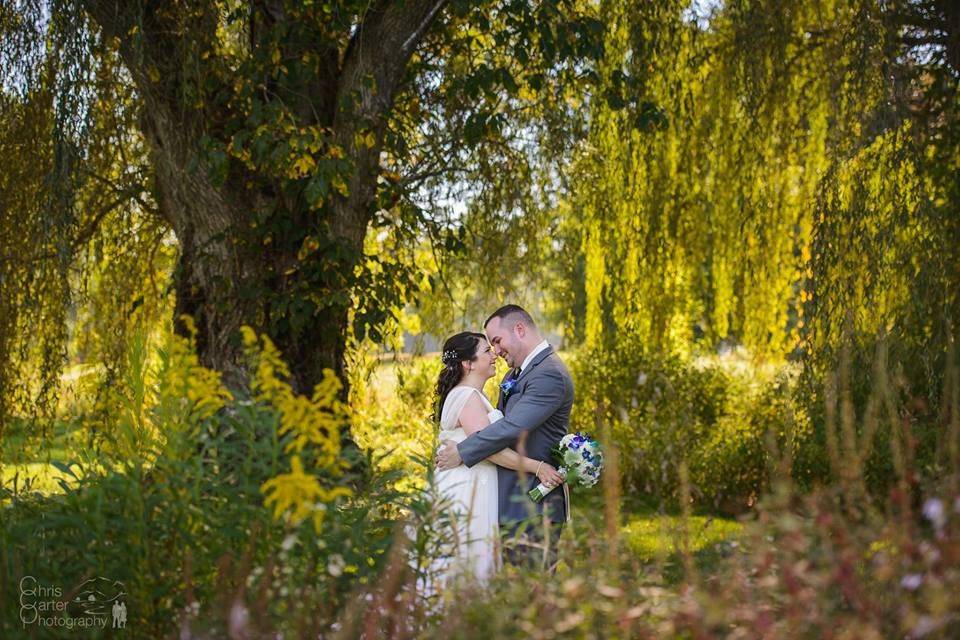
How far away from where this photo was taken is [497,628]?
2.17 meters

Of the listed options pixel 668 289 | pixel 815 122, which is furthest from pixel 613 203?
pixel 815 122

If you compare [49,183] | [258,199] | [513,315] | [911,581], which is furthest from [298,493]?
[258,199]

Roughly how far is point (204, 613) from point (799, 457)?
6.02 metres

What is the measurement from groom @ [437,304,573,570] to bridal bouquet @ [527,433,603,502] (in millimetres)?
62

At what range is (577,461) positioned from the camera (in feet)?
13.0

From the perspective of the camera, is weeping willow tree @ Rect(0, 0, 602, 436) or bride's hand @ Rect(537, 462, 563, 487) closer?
bride's hand @ Rect(537, 462, 563, 487)

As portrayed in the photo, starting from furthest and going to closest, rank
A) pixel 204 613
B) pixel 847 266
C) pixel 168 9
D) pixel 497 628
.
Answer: pixel 168 9, pixel 847 266, pixel 204 613, pixel 497 628

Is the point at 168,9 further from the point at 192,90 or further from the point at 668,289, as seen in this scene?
the point at 668,289

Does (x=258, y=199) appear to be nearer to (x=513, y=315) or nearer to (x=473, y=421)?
(x=513, y=315)

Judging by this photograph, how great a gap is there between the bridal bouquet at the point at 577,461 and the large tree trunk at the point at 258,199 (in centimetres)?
186

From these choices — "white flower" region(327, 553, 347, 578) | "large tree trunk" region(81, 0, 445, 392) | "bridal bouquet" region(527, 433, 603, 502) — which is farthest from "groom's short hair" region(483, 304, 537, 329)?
"white flower" region(327, 553, 347, 578)

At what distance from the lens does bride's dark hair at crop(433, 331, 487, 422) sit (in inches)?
170

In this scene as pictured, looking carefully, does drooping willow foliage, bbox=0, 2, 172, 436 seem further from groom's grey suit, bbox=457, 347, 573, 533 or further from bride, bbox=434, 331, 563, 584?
groom's grey suit, bbox=457, 347, 573, 533

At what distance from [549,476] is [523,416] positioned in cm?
27
